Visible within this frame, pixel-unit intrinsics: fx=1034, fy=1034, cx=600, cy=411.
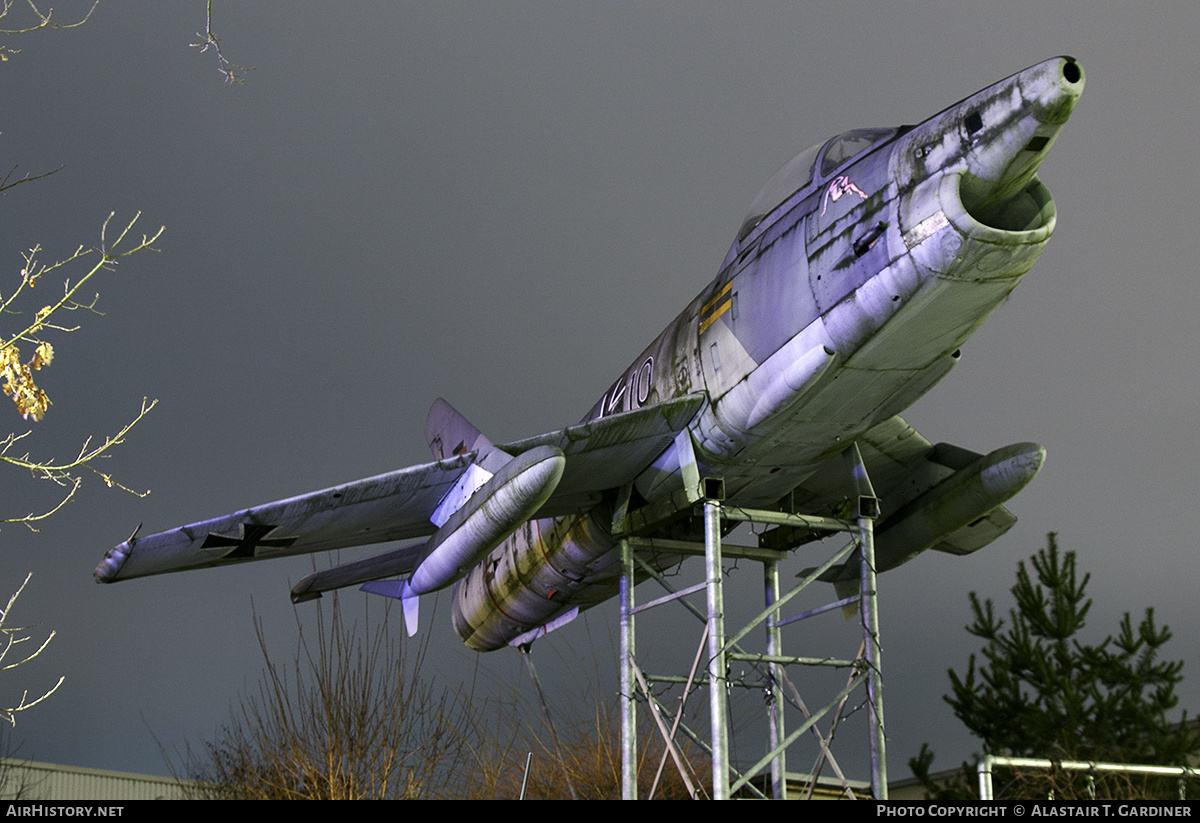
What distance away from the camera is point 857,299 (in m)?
8.66

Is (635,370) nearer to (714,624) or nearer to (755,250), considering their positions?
(755,250)

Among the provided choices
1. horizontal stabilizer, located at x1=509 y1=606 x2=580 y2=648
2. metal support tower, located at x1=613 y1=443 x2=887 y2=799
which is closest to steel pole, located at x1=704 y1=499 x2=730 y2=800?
metal support tower, located at x1=613 y1=443 x2=887 y2=799

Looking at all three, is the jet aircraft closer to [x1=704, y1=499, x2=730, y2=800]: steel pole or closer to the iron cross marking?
the iron cross marking

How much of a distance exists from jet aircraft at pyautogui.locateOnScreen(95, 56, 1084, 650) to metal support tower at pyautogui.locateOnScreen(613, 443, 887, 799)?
0.34 m

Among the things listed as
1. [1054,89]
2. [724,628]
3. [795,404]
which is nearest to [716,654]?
[724,628]

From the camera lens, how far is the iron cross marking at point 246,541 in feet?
33.5

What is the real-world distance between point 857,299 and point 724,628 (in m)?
3.28

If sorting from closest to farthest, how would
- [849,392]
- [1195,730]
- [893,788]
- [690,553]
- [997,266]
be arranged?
[997,266] → [849,392] → [690,553] → [1195,730] → [893,788]

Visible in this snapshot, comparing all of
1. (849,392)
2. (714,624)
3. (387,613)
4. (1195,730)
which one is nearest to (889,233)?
(849,392)

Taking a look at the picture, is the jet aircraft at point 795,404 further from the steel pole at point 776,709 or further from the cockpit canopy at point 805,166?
the steel pole at point 776,709

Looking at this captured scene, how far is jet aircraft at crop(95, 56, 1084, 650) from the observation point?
26.7 ft

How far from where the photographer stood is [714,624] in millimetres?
9656

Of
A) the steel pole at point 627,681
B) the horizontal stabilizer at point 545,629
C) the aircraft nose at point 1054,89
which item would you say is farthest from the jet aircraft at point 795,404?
the horizontal stabilizer at point 545,629
